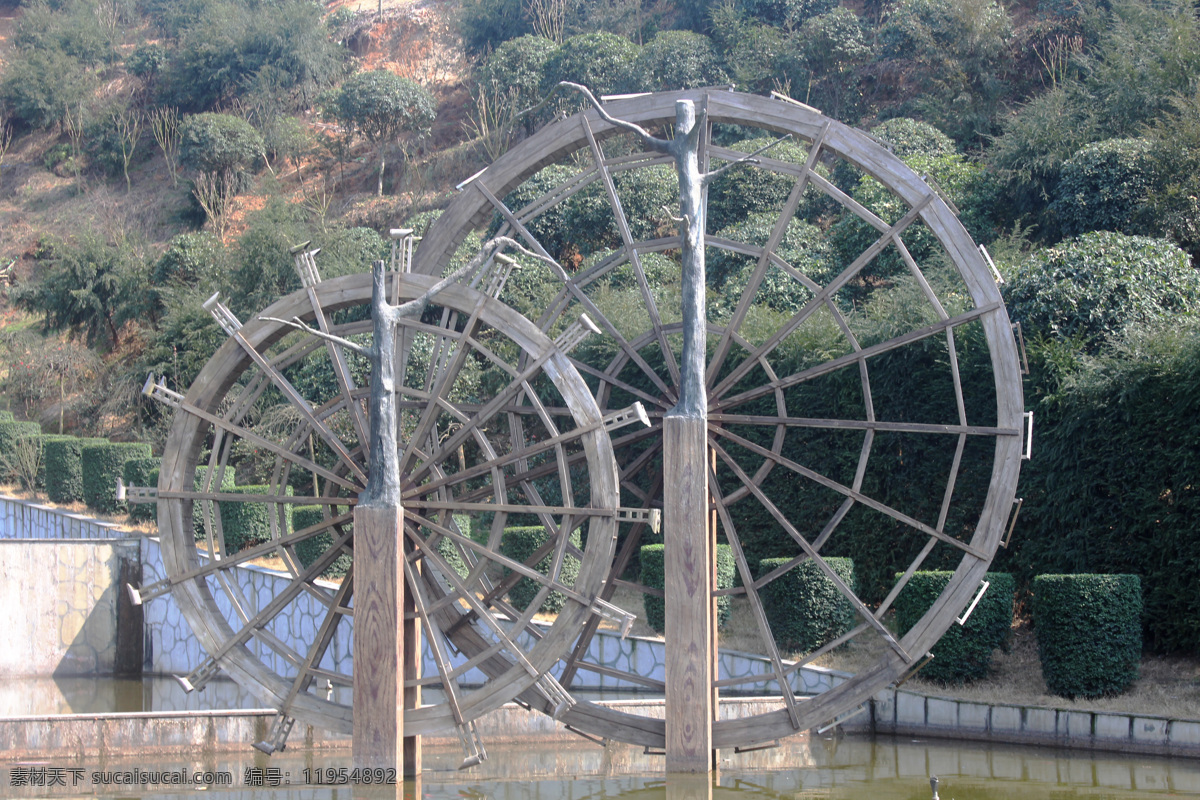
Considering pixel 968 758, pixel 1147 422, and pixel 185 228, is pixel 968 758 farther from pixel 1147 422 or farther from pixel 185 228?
pixel 185 228

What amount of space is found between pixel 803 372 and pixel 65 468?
14515 millimetres

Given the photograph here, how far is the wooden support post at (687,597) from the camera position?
295 inches

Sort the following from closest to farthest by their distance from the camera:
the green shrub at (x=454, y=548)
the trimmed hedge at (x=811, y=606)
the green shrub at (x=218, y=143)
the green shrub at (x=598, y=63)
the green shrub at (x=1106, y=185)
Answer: the trimmed hedge at (x=811, y=606) → the green shrub at (x=454, y=548) → the green shrub at (x=1106, y=185) → the green shrub at (x=598, y=63) → the green shrub at (x=218, y=143)

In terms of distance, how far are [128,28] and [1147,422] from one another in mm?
42056

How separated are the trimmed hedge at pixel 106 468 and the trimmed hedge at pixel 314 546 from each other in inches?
187

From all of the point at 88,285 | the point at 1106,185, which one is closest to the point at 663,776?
the point at 1106,185

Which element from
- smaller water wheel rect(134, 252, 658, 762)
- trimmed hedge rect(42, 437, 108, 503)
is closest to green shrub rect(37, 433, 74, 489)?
trimmed hedge rect(42, 437, 108, 503)

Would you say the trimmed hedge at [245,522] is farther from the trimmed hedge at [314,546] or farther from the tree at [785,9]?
the tree at [785,9]

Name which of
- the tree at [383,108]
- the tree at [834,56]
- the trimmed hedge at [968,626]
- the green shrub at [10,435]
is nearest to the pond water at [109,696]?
the trimmed hedge at [968,626]

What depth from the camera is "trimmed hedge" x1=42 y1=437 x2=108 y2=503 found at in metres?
18.5

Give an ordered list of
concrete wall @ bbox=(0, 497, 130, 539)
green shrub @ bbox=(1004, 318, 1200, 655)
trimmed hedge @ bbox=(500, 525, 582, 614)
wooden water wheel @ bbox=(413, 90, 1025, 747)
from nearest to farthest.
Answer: wooden water wheel @ bbox=(413, 90, 1025, 747)
green shrub @ bbox=(1004, 318, 1200, 655)
trimmed hedge @ bbox=(500, 525, 582, 614)
concrete wall @ bbox=(0, 497, 130, 539)

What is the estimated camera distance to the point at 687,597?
7.53m

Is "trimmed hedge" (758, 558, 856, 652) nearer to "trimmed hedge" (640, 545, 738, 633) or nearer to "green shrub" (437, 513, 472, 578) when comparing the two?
"trimmed hedge" (640, 545, 738, 633)

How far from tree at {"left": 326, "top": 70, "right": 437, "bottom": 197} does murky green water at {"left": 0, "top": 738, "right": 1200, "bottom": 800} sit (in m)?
21.7
